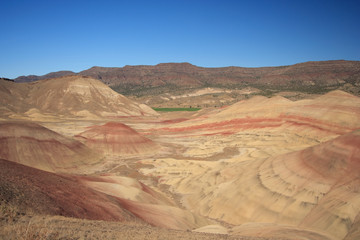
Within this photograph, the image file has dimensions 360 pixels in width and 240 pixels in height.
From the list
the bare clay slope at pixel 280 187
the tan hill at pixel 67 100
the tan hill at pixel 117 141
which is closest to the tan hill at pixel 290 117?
the bare clay slope at pixel 280 187

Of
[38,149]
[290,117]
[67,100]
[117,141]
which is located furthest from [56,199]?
[67,100]

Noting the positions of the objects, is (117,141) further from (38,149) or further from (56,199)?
(56,199)

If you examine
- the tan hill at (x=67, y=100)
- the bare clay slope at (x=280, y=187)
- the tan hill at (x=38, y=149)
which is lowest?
the bare clay slope at (x=280, y=187)

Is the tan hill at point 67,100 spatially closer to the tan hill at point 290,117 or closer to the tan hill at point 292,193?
the tan hill at point 290,117

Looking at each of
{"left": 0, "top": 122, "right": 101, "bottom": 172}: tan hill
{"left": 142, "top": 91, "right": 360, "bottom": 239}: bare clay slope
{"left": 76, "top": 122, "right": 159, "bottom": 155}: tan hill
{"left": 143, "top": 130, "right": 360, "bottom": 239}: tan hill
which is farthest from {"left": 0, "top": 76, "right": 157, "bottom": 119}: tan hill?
{"left": 143, "top": 130, "right": 360, "bottom": 239}: tan hill

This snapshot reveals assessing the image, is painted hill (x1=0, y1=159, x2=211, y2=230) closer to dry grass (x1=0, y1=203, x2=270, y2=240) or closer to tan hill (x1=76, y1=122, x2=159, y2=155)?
dry grass (x1=0, y1=203, x2=270, y2=240)

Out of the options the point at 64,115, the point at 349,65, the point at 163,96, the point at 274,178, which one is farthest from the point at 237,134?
the point at 349,65
